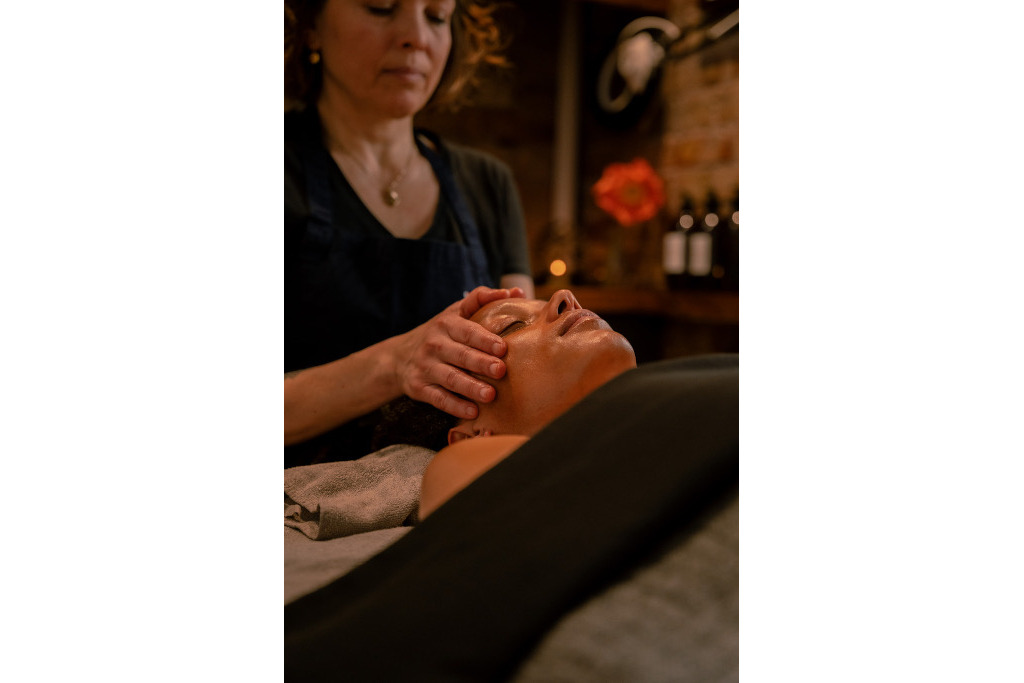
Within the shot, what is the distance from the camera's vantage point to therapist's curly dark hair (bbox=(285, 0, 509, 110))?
973 millimetres

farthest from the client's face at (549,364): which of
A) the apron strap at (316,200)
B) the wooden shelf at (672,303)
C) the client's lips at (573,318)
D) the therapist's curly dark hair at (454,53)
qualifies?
the therapist's curly dark hair at (454,53)

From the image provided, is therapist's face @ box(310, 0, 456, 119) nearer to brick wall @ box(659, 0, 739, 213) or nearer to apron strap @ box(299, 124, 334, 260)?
apron strap @ box(299, 124, 334, 260)

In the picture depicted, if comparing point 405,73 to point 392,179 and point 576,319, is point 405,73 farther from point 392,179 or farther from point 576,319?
point 576,319

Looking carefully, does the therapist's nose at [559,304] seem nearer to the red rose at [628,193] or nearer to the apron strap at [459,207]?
the apron strap at [459,207]

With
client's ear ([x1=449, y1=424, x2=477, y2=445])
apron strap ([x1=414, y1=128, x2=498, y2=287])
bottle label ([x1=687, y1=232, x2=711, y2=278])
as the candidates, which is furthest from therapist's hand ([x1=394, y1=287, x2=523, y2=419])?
bottle label ([x1=687, y1=232, x2=711, y2=278])

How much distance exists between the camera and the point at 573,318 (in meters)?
0.93

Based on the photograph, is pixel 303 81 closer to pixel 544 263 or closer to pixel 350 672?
pixel 544 263

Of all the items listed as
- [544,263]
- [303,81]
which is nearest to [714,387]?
[544,263]

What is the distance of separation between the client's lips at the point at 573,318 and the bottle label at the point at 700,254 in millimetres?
396

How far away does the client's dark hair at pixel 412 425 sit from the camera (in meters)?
0.98

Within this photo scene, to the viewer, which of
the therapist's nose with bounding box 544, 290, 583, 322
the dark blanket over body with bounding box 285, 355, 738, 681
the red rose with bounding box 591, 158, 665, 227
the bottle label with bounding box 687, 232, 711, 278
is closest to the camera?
the dark blanket over body with bounding box 285, 355, 738, 681

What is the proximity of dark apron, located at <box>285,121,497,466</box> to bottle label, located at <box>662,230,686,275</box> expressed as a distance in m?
0.46
